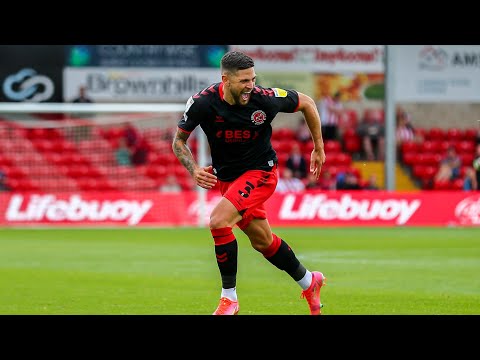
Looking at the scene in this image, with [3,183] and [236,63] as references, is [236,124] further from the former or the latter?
[3,183]

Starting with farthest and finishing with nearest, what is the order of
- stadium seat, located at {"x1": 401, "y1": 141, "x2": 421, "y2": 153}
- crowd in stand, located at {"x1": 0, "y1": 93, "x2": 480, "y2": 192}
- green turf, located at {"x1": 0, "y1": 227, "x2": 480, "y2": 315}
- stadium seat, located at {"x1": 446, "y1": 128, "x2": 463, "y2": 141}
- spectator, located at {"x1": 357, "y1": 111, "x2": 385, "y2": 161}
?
stadium seat, located at {"x1": 446, "y1": 128, "x2": 463, "y2": 141}, stadium seat, located at {"x1": 401, "y1": 141, "x2": 421, "y2": 153}, spectator, located at {"x1": 357, "y1": 111, "x2": 385, "y2": 161}, crowd in stand, located at {"x1": 0, "y1": 93, "x2": 480, "y2": 192}, green turf, located at {"x1": 0, "y1": 227, "x2": 480, "y2": 315}

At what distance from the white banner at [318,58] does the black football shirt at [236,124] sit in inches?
927

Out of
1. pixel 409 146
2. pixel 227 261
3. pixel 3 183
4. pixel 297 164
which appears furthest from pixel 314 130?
pixel 409 146

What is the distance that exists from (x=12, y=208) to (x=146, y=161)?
15.2 ft

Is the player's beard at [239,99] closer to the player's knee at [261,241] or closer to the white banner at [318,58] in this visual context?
the player's knee at [261,241]

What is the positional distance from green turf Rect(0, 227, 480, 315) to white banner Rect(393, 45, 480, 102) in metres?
10.0

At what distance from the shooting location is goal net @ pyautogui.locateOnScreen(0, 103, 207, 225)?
26.4 meters

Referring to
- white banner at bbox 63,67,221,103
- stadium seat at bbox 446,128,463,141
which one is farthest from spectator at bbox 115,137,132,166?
stadium seat at bbox 446,128,463,141

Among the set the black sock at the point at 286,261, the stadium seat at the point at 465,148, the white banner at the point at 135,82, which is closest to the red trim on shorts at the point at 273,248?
the black sock at the point at 286,261

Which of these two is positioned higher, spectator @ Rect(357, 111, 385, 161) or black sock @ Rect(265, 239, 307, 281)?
black sock @ Rect(265, 239, 307, 281)

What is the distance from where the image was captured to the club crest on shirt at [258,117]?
8.02 metres

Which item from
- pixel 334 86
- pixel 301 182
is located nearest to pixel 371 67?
pixel 334 86

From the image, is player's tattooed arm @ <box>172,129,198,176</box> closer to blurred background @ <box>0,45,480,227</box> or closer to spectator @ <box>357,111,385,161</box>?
blurred background @ <box>0,45,480,227</box>

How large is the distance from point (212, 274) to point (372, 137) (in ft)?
65.4
